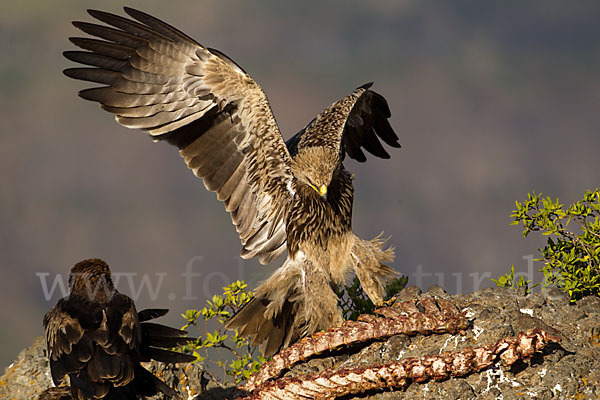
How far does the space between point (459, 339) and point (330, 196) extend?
2559 millimetres

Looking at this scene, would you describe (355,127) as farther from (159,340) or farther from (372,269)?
(159,340)

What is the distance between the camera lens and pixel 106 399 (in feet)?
16.6

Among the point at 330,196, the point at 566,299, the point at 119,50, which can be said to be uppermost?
the point at 119,50

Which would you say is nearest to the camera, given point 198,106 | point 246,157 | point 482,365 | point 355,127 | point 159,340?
point 482,365

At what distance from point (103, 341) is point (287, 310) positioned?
96.1 inches

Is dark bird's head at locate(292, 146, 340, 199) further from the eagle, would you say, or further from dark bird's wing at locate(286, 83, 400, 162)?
dark bird's wing at locate(286, 83, 400, 162)

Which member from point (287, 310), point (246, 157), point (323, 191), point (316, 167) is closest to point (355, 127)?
point (246, 157)

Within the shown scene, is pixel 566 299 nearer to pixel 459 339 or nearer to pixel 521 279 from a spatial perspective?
pixel 521 279

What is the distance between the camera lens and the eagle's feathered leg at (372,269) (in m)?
7.12

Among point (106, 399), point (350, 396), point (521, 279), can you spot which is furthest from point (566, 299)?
point (106, 399)

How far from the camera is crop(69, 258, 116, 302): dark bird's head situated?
5.34 m

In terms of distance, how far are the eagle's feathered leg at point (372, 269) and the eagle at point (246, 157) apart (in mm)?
11

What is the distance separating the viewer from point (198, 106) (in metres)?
7.37

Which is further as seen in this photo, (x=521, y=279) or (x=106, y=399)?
(x=521, y=279)
